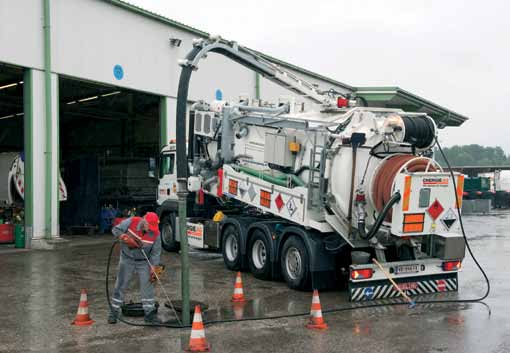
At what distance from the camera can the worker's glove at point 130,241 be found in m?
8.32

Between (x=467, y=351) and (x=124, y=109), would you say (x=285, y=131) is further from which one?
(x=124, y=109)

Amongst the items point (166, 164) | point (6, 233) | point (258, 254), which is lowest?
point (6, 233)

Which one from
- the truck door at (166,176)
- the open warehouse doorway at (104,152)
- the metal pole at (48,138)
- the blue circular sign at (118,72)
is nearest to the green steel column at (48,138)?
the metal pole at (48,138)

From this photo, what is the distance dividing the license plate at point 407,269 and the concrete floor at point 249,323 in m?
0.86

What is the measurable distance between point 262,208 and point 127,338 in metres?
5.22

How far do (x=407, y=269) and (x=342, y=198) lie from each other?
5.44 feet

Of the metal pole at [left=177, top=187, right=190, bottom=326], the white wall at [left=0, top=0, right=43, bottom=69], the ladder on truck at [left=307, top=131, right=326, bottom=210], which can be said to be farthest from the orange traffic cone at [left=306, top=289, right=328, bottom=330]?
the white wall at [left=0, top=0, right=43, bottom=69]

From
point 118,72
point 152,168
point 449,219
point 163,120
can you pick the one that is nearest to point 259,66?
point 152,168

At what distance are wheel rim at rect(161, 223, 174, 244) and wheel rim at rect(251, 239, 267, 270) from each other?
4.50 metres

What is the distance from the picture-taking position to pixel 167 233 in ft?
55.3

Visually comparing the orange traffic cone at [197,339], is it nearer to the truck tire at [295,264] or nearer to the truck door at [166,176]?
the truck tire at [295,264]

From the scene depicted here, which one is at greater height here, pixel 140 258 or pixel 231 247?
pixel 140 258

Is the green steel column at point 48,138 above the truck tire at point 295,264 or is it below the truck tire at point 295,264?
above

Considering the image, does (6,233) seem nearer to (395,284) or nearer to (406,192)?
(395,284)
